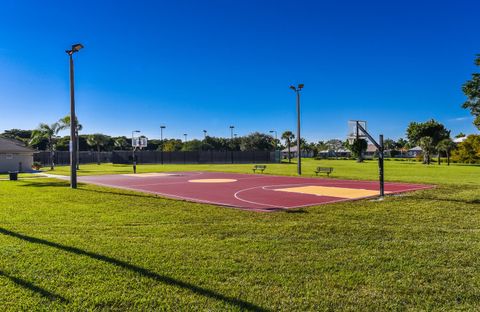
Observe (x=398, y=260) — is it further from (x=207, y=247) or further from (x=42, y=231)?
(x=42, y=231)

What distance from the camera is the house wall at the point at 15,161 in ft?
120

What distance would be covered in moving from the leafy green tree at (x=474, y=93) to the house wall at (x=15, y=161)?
40040 mm

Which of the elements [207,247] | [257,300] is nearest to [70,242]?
[207,247]

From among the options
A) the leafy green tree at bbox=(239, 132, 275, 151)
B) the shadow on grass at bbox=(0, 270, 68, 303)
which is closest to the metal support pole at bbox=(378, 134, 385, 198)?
the shadow on grass at bbox=(0, 270, 68, 303)

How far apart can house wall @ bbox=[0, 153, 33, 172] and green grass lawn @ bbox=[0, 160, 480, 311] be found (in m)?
31.5

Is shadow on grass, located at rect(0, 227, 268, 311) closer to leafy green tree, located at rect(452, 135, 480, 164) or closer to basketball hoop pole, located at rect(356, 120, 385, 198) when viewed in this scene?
basketball hoop pole, located at rect(356, 120, 385, 198)

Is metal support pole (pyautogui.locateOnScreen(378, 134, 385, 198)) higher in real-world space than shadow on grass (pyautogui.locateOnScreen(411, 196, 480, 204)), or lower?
higher

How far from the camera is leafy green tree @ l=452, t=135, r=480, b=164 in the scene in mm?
60000

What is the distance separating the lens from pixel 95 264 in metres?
5.75

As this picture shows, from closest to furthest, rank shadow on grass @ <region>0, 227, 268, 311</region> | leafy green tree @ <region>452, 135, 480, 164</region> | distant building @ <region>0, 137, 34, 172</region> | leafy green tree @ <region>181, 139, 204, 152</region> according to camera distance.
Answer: shadow on grass @ <region>0, 227, 268, 311</region>
distant building @ <region>0, 137, 34, 172</region>
leafy green tree @ <region>452, 135, 480, 164</region>
leafy green tree @ <region>181, 139, 204, 152</region>

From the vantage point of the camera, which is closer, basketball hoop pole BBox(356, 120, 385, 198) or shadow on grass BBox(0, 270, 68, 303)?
shadow on grass BBox(0, 270, 68, 303)

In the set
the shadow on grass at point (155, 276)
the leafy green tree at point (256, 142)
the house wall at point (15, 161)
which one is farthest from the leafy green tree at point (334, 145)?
the shadow on grass at point (155, 276)

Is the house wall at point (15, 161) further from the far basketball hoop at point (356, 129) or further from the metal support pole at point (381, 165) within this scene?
the metal support pole at point (381, 165)

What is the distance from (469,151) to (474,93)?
58.6 metres
